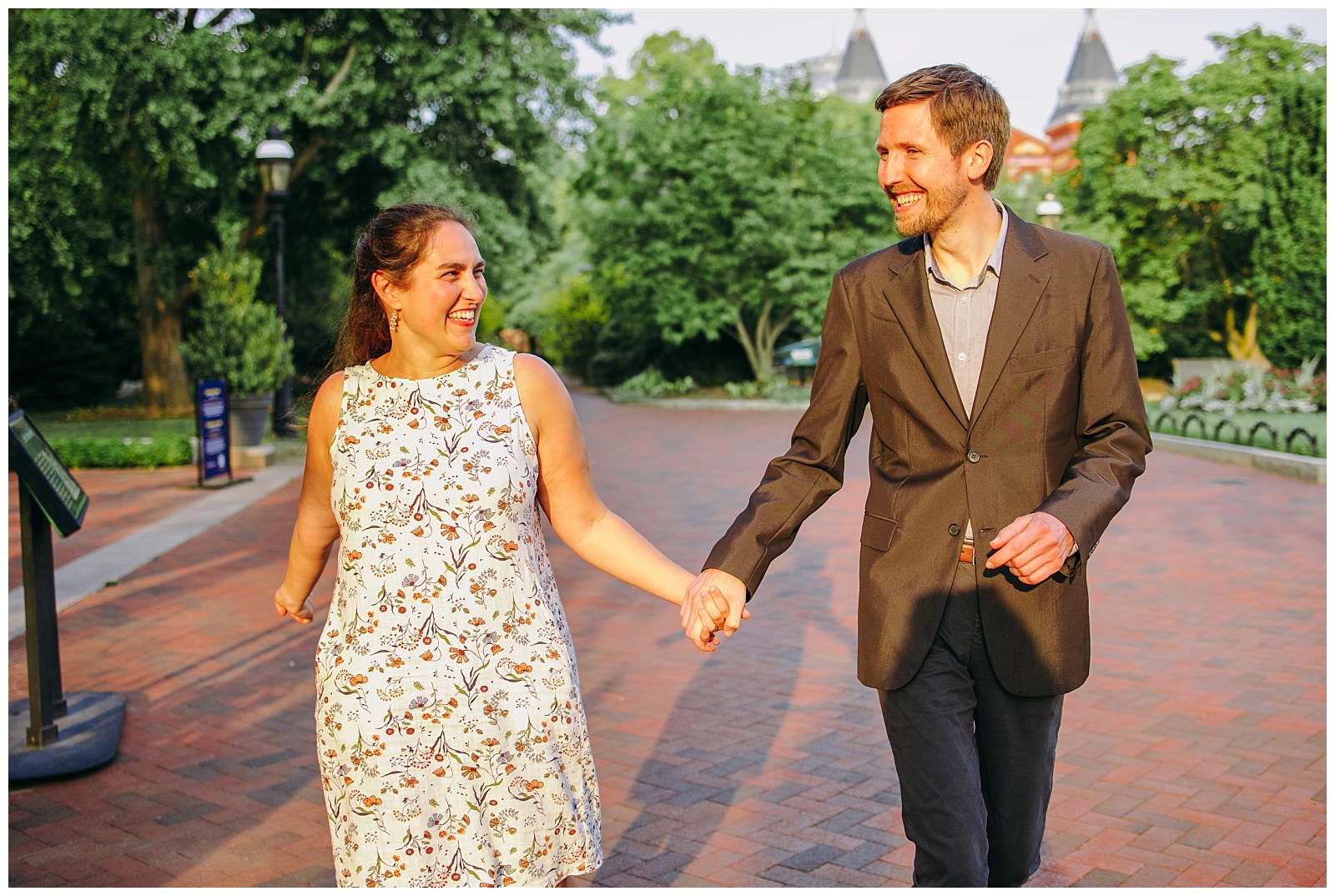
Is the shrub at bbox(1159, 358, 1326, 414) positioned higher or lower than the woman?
lower

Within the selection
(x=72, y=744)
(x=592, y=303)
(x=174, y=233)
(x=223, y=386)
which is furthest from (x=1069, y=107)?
(x=72, y=744)

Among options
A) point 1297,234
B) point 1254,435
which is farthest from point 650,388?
point 1254,435

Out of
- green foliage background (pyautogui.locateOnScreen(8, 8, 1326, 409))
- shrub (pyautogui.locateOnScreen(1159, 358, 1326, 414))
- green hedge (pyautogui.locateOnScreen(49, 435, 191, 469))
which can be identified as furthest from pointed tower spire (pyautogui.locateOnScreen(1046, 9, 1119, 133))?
green hedge (pyautogui.locateOnScreen(49, 435, 191, 469))

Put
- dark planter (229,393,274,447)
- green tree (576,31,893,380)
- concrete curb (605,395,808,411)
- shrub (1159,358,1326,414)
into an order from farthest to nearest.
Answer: green tree (576,31,893,380)
concrete curb (605,395,808,411)
shrub (1159,358,1326,414)
dark planter (229,393,274,447)

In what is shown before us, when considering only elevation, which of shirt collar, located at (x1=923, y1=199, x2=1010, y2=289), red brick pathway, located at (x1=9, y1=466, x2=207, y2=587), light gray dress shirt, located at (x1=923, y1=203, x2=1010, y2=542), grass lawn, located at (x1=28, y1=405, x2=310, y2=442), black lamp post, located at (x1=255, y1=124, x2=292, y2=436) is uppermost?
black lamp post, located at (x1=255, y1=124, x2=292, y2=436)

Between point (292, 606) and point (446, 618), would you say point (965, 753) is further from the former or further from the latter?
point (292, 606)

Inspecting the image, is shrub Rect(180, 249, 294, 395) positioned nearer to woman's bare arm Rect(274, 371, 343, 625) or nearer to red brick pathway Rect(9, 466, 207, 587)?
red brick pathway Rect(9, 466, 207, 587)

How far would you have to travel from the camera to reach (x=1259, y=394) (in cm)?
1952

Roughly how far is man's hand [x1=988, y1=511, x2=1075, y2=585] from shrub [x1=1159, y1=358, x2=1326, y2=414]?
719 inches

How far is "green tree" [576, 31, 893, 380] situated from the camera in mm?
30188

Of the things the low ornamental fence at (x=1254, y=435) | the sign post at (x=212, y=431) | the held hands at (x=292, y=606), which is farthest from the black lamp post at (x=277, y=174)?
the held hands at (x=292, y=606)

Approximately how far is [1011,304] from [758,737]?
292 centimetres

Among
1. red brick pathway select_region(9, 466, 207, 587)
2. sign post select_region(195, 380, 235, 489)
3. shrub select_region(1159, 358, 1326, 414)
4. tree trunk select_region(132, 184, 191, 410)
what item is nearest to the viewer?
red brick pathway select_region(9, 466, 207, 587)

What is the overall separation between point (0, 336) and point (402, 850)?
277cm
